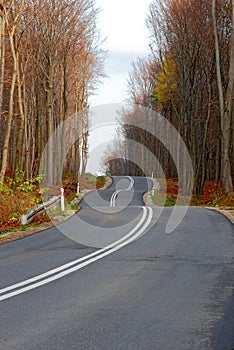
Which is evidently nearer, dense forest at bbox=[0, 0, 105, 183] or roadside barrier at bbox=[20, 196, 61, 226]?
roadside barrier at bbox=[20, 196, 61, 226]

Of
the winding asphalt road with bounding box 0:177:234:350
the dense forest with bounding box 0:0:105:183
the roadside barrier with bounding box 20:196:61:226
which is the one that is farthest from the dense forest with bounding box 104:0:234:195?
the winding asphalt road with bounding box 0:177:234:350

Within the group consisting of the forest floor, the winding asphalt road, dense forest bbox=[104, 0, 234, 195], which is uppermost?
dense forest bbox=[104, 0, 234, 195]

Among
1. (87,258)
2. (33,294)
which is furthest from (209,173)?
(33,294)

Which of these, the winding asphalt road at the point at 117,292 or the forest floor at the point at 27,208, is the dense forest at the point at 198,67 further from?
the winding asphalt road at the point at 117,292

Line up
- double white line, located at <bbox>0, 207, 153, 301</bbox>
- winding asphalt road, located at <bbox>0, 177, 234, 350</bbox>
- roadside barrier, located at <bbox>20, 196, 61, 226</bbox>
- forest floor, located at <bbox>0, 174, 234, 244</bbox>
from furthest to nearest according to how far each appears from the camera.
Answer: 1. roadside barrier, located at <bbox>20, 196, 61, 226</bbox>
2. forest floor, located at <bbox>0, 174, 234, 244</bbox>
3. double white line, located at <bbox>0, 207, 153, 301</bbox>
4. winding asphalt road, located at <bbox>0, 177, 234, 350</bbox>

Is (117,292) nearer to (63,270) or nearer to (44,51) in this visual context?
(63,270)

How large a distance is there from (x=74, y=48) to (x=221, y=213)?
19944 mm

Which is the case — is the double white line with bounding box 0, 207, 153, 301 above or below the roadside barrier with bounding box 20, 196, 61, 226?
below

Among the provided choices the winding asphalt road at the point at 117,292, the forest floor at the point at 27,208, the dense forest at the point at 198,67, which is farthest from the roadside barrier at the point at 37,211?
the dense forest at the point at 198,67

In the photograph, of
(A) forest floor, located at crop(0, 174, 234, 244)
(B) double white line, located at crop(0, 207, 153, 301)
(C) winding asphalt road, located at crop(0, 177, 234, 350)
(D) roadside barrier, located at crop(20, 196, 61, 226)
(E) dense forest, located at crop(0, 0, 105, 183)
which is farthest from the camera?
(E) dense forest, located at crop(0, 0, 105, 183)

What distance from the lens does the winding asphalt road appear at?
5.18m

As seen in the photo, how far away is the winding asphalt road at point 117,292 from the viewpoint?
5184 mm

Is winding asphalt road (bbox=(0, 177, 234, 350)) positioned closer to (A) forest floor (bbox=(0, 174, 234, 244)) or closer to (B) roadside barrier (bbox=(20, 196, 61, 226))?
(A) forest floor (bbox=(0, 174, 234, 244))

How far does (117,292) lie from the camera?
7.33 metres
